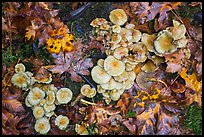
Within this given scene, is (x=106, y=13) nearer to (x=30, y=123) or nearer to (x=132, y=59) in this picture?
(x=132, y=59)

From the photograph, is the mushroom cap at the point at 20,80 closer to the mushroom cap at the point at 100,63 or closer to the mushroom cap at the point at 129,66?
the mushroom cap at the point at 100,63

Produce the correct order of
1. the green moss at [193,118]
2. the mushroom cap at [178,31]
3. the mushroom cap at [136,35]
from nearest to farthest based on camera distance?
the mushroom cap at [178,31], the mushroom cap at [136,35], the green moss at [193,118]

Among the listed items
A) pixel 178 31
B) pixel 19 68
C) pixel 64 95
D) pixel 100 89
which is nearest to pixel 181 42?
pixel 178 31

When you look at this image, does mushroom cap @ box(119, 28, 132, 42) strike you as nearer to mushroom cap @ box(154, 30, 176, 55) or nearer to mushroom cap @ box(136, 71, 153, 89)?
mushroom cap @ box(154, 30, 176, 55)

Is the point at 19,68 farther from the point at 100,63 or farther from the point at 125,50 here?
the point at 125,50

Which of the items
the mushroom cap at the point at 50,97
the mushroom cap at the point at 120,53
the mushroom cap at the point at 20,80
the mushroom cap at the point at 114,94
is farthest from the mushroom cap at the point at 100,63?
the mushroom cap at the point at 20,80

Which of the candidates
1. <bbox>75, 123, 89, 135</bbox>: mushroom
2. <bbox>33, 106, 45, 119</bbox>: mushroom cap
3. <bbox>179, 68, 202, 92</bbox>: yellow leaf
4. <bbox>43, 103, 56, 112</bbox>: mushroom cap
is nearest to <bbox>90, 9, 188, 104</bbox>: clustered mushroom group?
<bbox>179, 68, 202, 92</bbox>: yellow leaf
